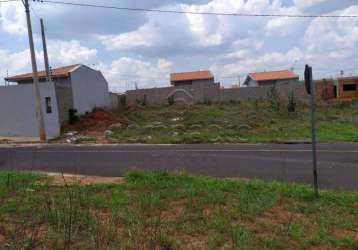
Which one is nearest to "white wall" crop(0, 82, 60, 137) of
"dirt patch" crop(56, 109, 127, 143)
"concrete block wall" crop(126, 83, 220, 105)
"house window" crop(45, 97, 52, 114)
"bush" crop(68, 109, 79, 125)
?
"house window" crop(45, 97, 52, 114)

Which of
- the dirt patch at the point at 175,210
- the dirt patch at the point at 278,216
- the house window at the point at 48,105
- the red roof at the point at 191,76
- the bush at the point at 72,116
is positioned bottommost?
the dirt patch at the point at 278,216

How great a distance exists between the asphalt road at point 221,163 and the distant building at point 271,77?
52.4m

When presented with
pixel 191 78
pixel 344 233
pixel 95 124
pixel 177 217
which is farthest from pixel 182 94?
pixel 344 233

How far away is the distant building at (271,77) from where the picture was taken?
2591 inches

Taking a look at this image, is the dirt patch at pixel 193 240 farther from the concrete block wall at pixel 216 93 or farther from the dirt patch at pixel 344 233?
the concrete block wall at pixel 216 93

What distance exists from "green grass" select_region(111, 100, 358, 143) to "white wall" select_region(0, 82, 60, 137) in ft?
14.9

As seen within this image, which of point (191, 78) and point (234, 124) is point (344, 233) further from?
point (191, 78)

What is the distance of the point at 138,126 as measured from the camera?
2447 centimetres

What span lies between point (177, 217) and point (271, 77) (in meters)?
64.2

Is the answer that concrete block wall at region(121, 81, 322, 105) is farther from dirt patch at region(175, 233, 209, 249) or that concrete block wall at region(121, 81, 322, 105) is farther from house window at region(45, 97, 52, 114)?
dirt patch at region(175, 233, 209, 249)

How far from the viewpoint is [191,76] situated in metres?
66.6

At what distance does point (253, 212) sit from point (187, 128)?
18.1m

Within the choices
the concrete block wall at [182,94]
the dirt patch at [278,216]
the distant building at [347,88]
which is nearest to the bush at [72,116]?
the concrete block wall at [182,94]

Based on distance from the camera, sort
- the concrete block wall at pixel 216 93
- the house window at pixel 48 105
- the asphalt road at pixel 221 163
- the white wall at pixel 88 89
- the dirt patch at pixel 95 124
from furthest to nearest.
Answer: the concrete block wall at pixel 216 93
the white wall at pixel 88 89
the house window at pixel 48 105
the dirt patch at pixel 95 124
the asphalt road at pixel 221 163
